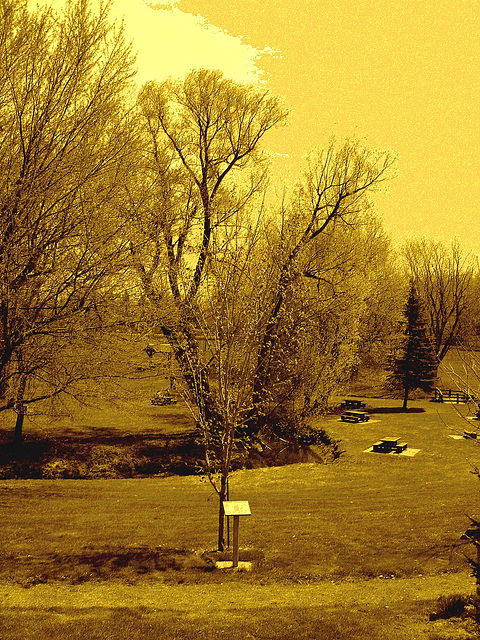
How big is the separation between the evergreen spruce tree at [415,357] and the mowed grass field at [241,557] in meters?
20.9

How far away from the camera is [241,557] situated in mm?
10195

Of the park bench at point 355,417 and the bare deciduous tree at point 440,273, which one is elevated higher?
the bare deciduous tree at point 440,273

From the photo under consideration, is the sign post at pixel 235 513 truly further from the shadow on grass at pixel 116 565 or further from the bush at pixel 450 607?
the bush at pixel 450 607

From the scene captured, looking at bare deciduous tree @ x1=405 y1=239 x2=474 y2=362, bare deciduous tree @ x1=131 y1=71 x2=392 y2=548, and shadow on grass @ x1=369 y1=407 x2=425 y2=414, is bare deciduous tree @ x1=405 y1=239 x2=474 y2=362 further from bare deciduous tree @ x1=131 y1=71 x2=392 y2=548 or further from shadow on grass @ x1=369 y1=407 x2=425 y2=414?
bare deciduous tree @ x1=131 y1=71 x2=392 y2=548

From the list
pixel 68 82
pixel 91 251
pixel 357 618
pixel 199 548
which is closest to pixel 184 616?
pixel 357 618

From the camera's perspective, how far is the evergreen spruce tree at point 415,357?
39219 millimetres

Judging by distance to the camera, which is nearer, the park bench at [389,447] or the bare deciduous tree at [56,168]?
the bare deciduous tree at [56,168]

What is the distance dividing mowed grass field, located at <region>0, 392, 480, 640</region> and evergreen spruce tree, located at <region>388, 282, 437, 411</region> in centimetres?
2090

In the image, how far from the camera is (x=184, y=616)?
23.9ft

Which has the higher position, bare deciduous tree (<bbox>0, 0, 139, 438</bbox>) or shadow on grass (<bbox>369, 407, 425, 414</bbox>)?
bare deciduous tree (<bbox>0, 0, 139, 438</bbox>)

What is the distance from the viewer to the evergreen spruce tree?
39.2m

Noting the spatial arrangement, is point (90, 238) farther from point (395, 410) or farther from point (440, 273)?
point (440, 273)

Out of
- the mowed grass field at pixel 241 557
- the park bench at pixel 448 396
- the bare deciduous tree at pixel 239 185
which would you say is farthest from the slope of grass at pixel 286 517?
the park bench at pixel 448 396

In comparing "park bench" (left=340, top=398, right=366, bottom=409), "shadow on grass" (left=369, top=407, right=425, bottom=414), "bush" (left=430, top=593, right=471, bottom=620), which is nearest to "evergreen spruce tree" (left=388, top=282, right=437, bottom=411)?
"shadow on grass" (left=369, top=407, right=425, bottom=414)
